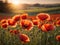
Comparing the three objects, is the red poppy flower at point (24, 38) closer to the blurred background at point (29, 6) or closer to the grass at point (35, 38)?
the grass at point (35, 38)

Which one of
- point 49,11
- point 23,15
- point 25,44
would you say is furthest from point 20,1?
point 25,44

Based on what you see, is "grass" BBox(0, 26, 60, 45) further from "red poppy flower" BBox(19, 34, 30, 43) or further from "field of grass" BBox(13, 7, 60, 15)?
"field of grass" BBox(13, 7, 60, 15)

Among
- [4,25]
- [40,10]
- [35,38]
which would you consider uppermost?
[40,10]

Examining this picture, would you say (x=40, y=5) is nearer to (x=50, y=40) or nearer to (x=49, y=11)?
(x=49, y=11)

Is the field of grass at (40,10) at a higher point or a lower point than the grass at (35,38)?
higher

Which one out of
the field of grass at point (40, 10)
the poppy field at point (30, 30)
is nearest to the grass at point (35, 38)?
the poppy field at point (30, 30)

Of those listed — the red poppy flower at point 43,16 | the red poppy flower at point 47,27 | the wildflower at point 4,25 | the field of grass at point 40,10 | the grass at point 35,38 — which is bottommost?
the grass at point 35,38

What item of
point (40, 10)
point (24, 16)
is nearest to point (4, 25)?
point (24, 16)

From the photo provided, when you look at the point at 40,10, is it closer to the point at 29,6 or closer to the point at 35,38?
the point at 29,6
